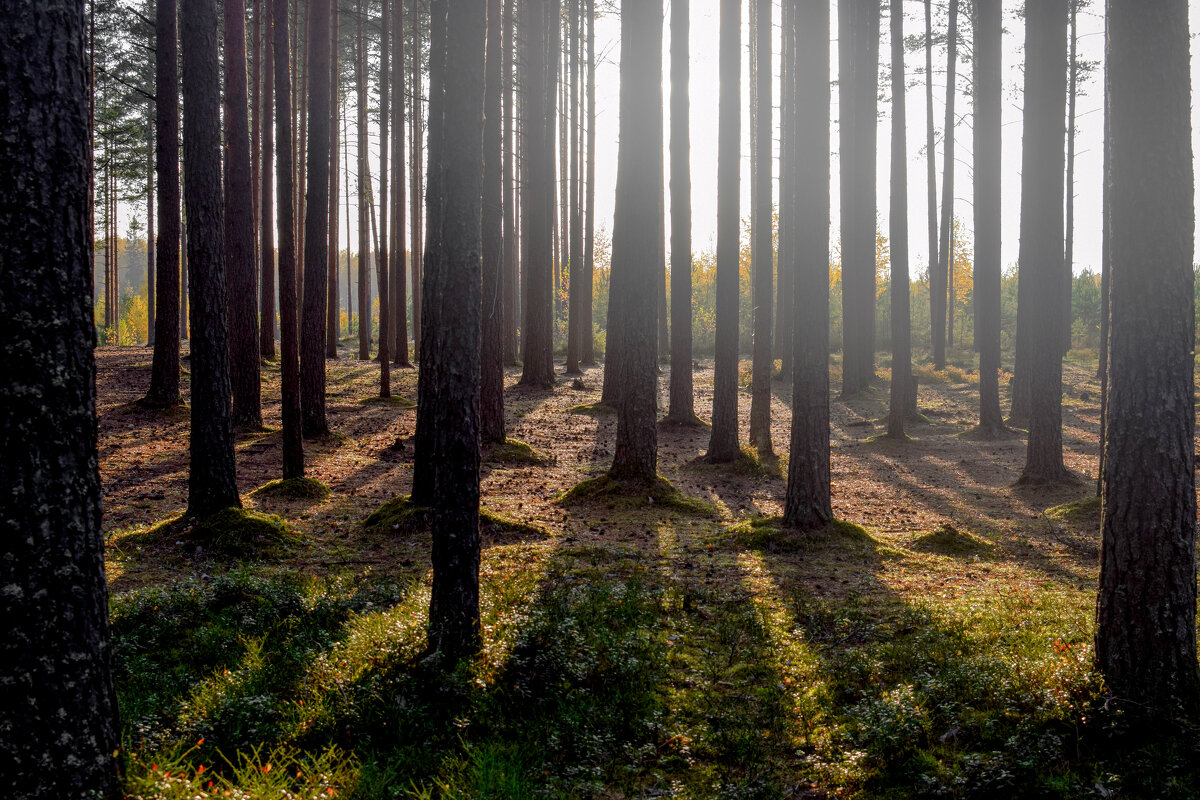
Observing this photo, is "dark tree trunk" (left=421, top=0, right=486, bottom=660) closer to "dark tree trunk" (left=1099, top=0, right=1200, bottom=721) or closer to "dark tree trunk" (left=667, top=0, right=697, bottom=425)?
"dark tree trunk" (left=1099, top=0, right=1200, bottom=721)

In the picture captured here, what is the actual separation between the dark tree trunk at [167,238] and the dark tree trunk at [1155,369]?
15445 mm

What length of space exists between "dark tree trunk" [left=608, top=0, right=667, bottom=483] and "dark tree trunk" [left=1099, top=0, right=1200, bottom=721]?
7083 millimetres

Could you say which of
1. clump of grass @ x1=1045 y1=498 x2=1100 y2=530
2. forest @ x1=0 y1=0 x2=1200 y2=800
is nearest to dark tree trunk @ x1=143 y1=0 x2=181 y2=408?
forest @ x1=0 y1=0 x2=1200 y2=800

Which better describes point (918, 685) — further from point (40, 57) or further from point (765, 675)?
point (40, 57)

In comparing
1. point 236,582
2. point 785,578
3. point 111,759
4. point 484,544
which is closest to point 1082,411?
point 785,578

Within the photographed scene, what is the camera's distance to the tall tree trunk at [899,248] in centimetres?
1672

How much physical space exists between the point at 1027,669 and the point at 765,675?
5.43ft

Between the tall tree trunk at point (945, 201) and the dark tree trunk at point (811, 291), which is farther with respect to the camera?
the tall tree trunk at point (945, 201)

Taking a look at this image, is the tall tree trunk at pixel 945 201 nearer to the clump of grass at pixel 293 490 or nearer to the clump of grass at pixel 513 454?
the clump of grass at pixel 513 454

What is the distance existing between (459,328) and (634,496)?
601 centimetres

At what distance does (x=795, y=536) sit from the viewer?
8906mm

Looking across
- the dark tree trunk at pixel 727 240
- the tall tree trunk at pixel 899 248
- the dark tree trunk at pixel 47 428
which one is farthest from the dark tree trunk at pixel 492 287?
the dark tree trunk at pixel 47 428

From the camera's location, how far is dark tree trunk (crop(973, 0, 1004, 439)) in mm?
16953

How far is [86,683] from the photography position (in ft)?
10.1
